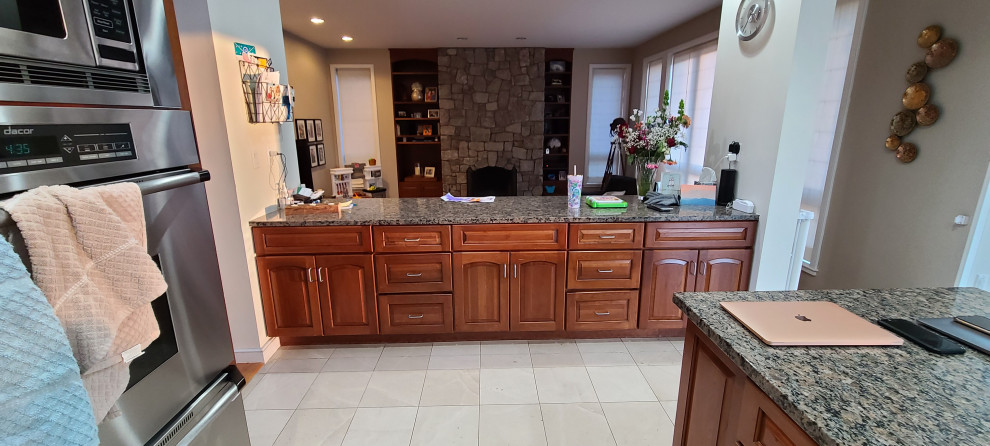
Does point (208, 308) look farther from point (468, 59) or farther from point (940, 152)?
point (468, 59)

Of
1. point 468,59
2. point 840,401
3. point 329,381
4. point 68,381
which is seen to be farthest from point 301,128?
point 840,401

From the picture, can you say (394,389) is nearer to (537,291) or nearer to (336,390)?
(336,390)

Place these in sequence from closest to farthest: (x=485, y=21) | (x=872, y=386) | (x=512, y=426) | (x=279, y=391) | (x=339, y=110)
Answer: (x=872, y=386) < (x=512, y=426) < (x=279, y=391) < (x=485, y=21) < (x=339, y=110)

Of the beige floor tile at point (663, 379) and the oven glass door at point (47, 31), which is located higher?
the oven glass door at point (47, 31)

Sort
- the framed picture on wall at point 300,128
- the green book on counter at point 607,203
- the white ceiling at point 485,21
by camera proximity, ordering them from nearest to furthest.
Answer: the green book on counter at point 607,203
the white ceiling at point 485,21
the framed picture on wall at point 300,128

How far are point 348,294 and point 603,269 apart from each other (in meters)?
1.59

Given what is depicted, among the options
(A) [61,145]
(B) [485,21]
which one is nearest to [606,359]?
(A) [61,145]

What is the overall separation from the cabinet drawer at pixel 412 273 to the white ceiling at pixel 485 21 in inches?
104

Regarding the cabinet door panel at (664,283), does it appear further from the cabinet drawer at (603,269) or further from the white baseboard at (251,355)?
the white baseboard at (251,355)

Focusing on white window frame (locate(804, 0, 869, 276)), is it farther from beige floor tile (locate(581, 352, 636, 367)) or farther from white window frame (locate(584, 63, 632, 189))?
white window frame (locate(584, 63, 632, 189))

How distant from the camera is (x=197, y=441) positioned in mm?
1034

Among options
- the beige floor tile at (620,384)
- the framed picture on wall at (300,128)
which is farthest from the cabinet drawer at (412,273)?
the framed picture on wall at (300,128)

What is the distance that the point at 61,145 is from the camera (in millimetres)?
735

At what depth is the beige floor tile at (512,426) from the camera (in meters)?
1.92
